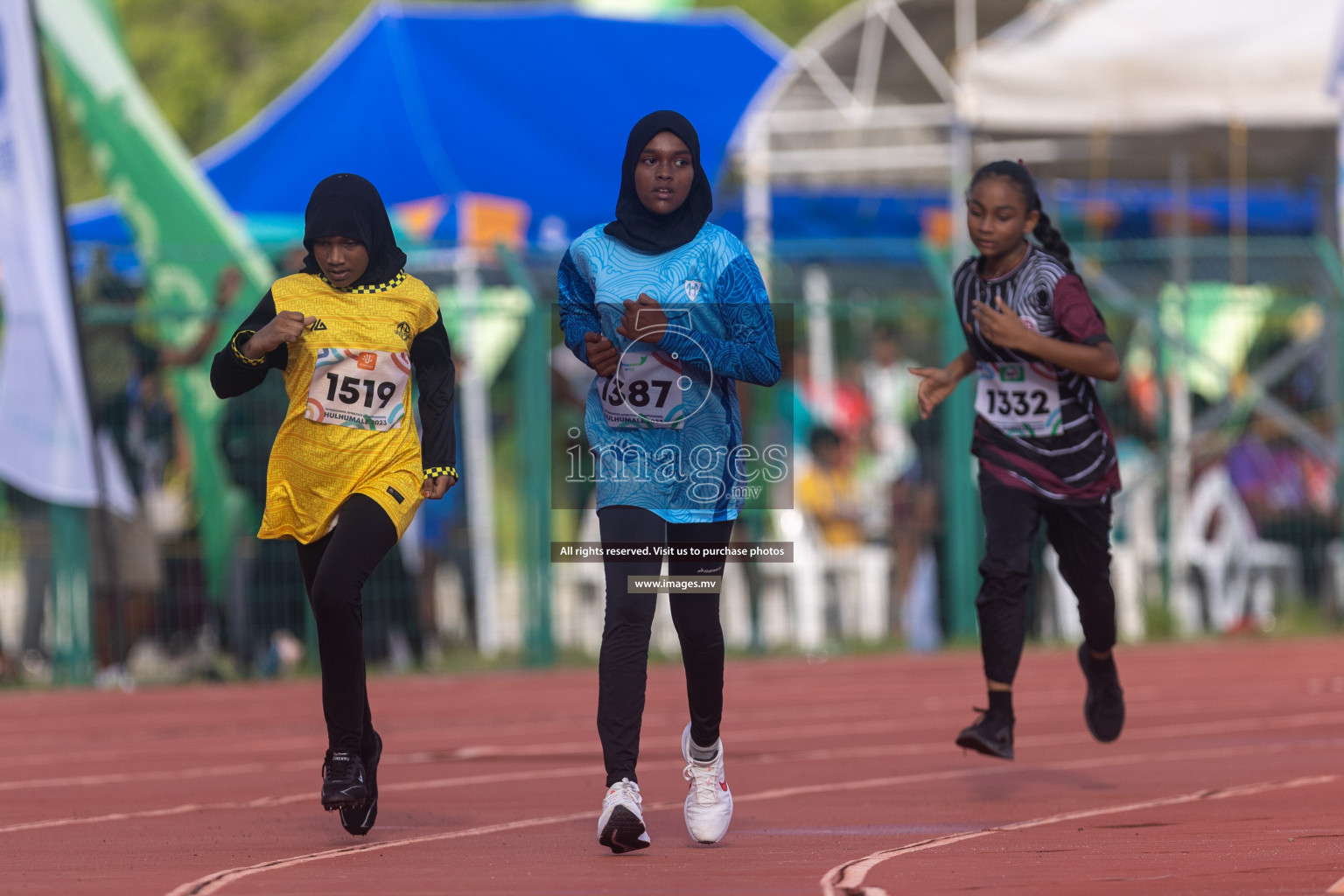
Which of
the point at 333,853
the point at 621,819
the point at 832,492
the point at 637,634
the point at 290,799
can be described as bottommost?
the point at 290,799

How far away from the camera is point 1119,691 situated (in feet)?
24.1

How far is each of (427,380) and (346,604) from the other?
0.73m

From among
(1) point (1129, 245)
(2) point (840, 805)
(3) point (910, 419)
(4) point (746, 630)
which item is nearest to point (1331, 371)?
(1) point (1129, 245)

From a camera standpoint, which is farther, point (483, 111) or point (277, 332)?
point (483, 111)

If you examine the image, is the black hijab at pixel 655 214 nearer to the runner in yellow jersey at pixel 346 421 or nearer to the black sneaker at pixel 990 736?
the runner in yellow jersey at pixel 346 421

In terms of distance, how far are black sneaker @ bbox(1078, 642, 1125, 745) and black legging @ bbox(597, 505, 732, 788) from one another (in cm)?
203

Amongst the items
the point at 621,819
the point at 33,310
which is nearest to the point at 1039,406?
the point at 621,819

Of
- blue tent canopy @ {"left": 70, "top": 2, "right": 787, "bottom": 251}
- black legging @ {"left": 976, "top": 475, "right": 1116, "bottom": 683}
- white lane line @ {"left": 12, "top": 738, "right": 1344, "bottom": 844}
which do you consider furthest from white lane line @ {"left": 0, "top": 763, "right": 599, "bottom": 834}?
blue tent canopy @ {"left": 70, "top": 2, "right": 787, "bottom": 251}

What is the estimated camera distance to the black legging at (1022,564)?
688 centimetres

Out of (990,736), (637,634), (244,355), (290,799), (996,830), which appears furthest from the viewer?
(290,799)

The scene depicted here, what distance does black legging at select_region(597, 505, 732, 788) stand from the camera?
18.3ft

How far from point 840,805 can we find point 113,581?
23.2 ft

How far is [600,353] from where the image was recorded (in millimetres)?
5531

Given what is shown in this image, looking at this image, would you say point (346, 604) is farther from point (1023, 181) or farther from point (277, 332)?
point (1023, 181)
